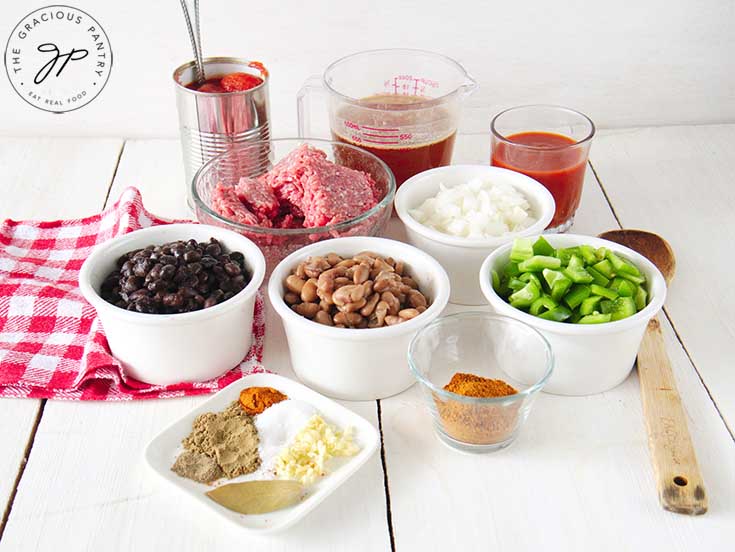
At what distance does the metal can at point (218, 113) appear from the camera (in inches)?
76.8

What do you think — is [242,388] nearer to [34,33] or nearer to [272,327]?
[272,327]

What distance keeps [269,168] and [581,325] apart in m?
0.90

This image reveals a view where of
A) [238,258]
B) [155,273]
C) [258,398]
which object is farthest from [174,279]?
[258,398]

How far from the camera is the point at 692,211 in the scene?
2.10m

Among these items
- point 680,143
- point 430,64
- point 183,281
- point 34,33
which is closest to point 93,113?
point 34,33

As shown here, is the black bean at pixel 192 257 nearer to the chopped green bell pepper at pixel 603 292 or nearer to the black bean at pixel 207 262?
the black bean at pixel 207 262

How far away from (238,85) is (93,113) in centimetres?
65

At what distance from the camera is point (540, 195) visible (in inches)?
72.5

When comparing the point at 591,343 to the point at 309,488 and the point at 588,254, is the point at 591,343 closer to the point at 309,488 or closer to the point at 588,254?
the point at 588,254

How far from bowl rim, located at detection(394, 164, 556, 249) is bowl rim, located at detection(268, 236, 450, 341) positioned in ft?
0.25

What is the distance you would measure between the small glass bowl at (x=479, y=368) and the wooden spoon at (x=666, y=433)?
193mm

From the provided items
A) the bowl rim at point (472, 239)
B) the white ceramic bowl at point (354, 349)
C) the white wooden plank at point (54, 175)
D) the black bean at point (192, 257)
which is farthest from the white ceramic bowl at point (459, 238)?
the white wooden plank at point (54, 175)

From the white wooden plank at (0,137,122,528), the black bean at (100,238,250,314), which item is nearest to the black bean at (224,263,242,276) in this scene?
the black bean at (100,238,250,314)

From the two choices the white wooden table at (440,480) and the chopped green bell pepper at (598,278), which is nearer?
the white wooden table at (440,480)
